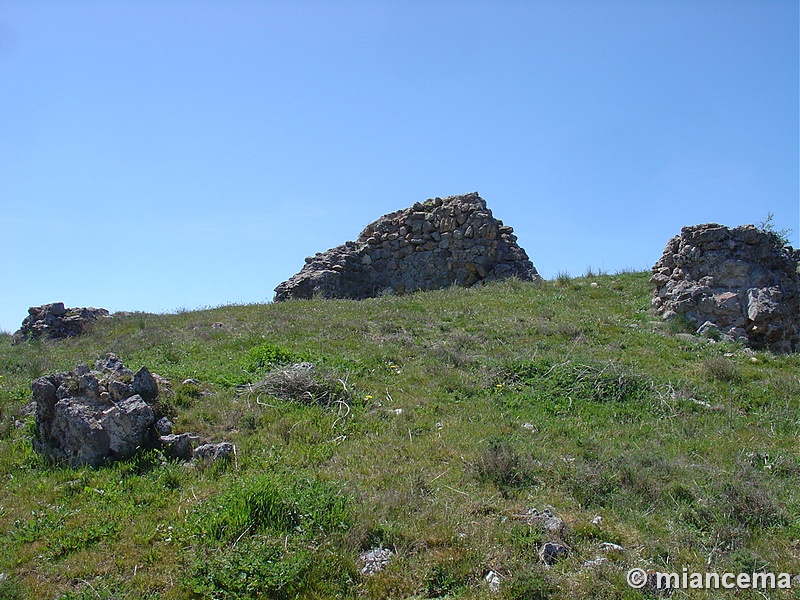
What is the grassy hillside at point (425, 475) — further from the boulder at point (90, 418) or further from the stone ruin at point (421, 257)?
the stone ruin at point (421, 257)

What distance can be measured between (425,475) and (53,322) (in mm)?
12982

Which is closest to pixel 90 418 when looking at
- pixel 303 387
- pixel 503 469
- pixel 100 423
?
pixel 100 423

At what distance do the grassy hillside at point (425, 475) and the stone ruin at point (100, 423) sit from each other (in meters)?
0.22

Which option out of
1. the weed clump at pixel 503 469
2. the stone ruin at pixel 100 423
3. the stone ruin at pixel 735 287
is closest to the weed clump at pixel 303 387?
the stone ruin at pixel 100 423

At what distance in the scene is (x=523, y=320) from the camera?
12180 mm

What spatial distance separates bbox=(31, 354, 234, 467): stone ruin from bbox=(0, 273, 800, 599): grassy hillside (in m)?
0.22

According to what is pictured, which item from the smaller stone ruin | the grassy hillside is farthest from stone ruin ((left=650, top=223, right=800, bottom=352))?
the smaller stone ruin

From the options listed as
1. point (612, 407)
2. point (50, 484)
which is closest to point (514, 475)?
point (612, 407)

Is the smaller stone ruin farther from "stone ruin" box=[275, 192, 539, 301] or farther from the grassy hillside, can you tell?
A: "stone ruin" box=[275, 192, 539, 301]

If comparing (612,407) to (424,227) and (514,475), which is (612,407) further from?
(424,227)

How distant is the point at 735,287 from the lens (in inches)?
462

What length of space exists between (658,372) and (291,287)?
12.0 metres

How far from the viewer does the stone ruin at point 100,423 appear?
21.0 ft

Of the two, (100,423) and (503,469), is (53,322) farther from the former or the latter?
(503,469)
